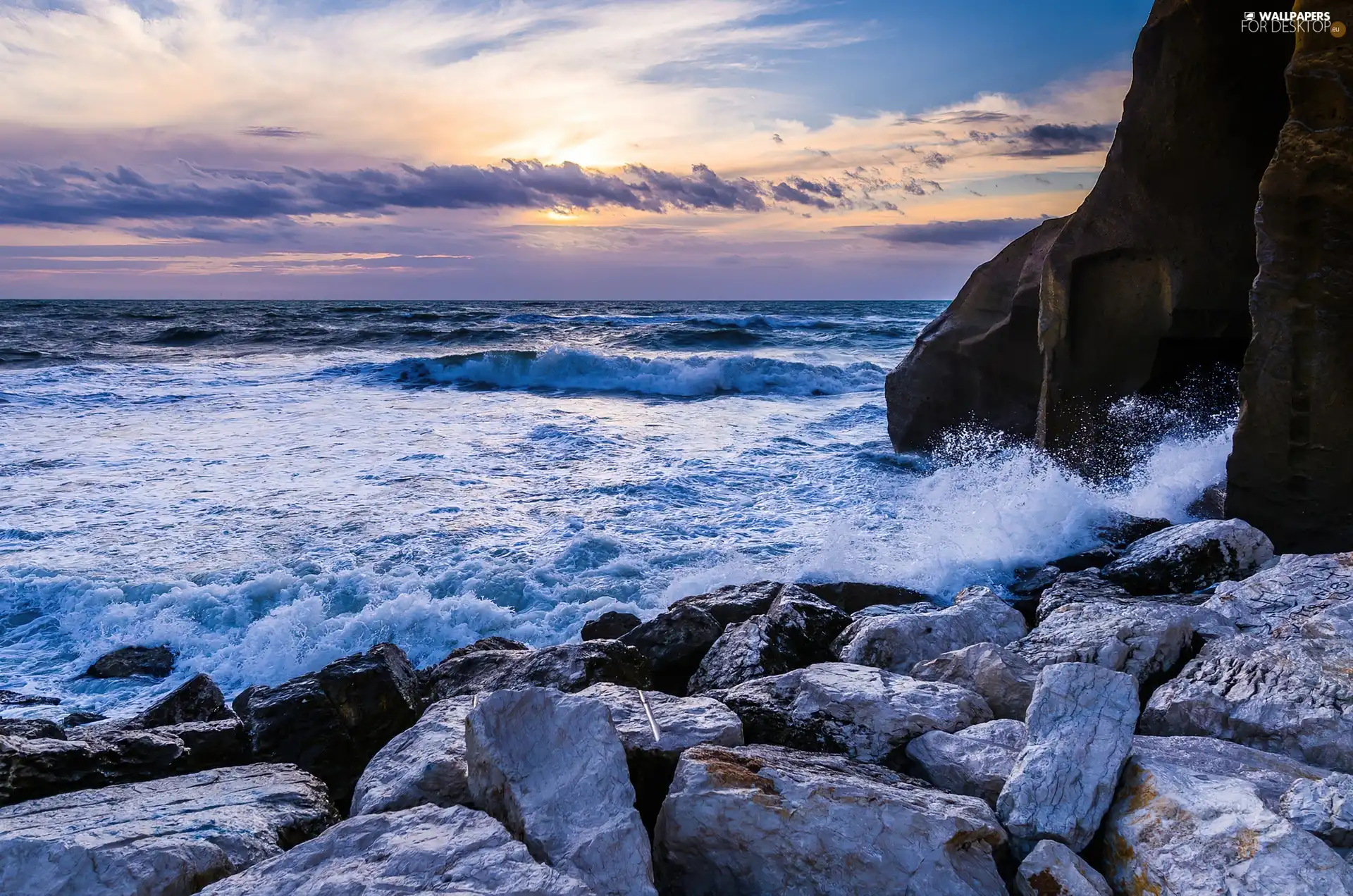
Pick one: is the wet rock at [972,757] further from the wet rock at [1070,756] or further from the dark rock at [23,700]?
the dark rock at [23,700]

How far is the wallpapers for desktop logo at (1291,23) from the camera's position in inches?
174

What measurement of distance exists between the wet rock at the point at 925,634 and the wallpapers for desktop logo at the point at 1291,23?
3433mm

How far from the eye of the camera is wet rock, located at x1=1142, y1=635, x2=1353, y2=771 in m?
2.46

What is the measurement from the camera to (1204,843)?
1.92 meters

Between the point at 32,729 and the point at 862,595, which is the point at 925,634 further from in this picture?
the point at 32,729

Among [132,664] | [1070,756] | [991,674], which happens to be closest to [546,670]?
[991,674]

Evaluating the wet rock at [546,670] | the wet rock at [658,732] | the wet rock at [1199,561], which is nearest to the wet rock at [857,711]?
the wet rock at [658,732]

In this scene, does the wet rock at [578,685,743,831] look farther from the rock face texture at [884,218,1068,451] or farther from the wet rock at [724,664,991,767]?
the rock face texture at [884,218,1068,451]

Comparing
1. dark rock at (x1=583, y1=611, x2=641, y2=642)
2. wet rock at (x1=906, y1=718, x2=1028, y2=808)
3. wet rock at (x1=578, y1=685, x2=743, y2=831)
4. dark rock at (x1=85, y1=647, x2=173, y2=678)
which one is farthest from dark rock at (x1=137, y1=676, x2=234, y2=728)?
wet rock at (x1=906, y1=718, x2=1028, y2=808)

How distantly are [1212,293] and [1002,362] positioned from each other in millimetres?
2352

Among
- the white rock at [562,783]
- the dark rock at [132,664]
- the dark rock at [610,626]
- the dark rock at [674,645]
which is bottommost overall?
the dark rock at [132,664]

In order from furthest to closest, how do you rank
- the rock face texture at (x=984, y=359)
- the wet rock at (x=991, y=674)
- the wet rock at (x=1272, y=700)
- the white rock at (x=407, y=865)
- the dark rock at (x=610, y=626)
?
the rock face texture at (x=984, y=359), the dark rock at (x=610, y=626), the wet rock at (x=991, y=674), the wet rock at (x=1272, y=700), the white rock at (x=407, y=865)

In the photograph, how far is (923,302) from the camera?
219ft

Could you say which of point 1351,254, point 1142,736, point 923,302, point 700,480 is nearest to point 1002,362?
point 700,480
